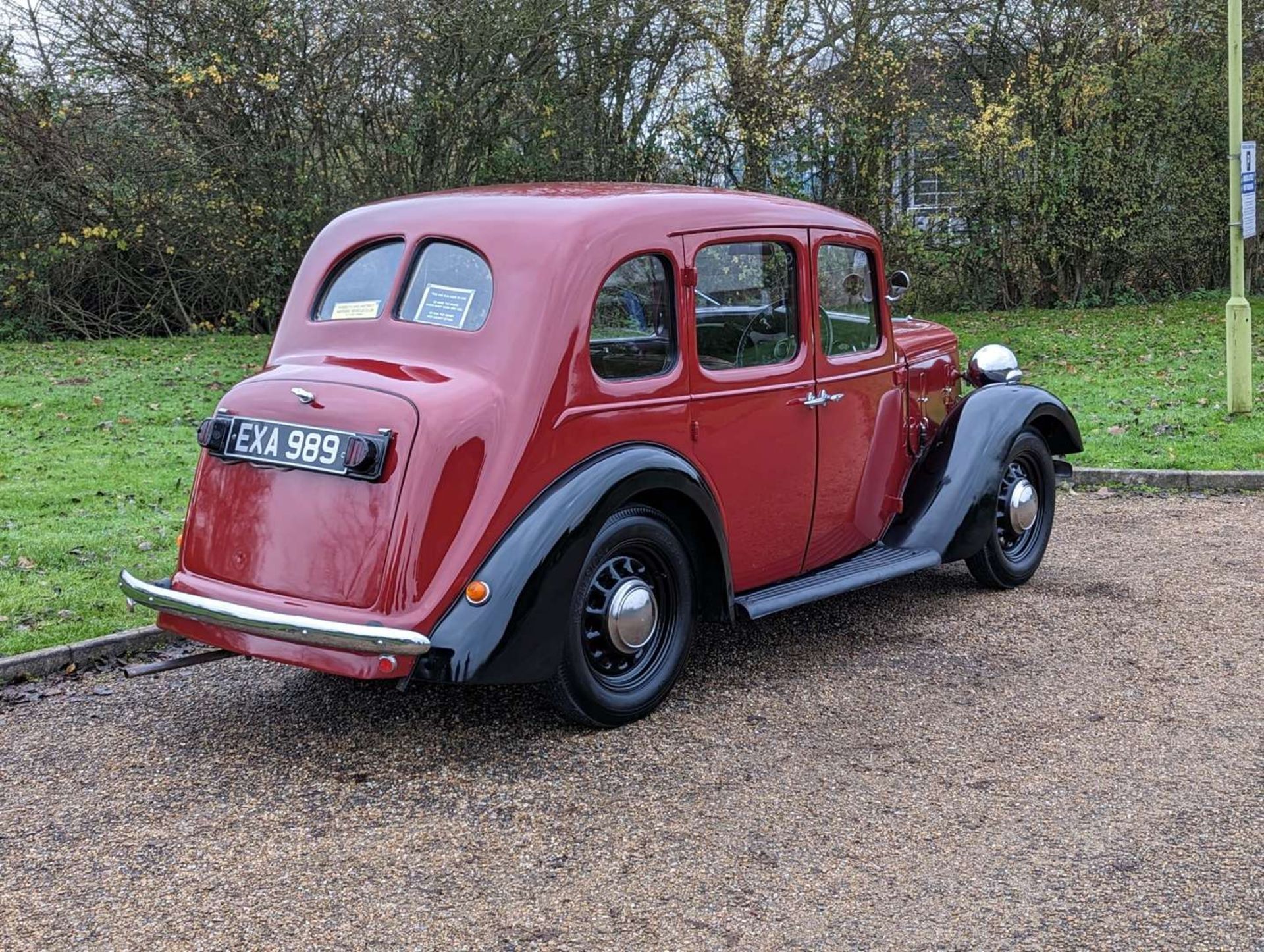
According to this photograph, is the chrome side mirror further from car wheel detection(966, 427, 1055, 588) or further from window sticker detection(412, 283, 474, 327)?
window sticker detection(412, 283, 474, 327)

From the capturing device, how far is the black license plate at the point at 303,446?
403 cm

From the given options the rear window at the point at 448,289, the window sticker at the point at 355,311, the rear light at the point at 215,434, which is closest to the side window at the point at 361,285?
the window sticker at the point at 355,311

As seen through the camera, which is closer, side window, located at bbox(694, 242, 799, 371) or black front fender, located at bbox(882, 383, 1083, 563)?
side window, located at bbox(694, 242, 799, 371)

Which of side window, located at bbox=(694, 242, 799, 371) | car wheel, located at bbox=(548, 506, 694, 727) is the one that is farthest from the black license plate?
side window, located at bbox=(694, 242, 799, 371)

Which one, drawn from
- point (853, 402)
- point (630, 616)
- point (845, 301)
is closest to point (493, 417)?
point (630, 616)

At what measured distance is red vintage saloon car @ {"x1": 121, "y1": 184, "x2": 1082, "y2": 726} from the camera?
403 cm

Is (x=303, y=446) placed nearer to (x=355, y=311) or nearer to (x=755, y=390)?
(x=355, y=311)

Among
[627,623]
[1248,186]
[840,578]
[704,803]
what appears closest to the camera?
[704,803]

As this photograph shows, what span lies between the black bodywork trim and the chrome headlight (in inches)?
104

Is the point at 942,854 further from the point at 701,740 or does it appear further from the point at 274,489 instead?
the point at 274,489

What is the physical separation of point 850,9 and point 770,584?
14.5 m

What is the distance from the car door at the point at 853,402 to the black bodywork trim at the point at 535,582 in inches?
47.7

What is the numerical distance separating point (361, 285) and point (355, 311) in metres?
0.12

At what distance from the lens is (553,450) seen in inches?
168
